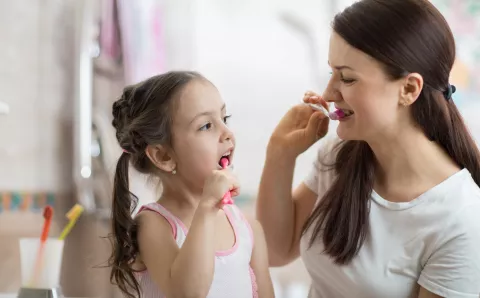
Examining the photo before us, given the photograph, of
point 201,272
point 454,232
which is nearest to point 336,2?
point 454,232

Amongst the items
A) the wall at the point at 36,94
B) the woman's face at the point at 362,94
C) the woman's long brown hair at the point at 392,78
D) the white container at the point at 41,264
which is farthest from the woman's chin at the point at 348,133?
the wall at the point at 36,94

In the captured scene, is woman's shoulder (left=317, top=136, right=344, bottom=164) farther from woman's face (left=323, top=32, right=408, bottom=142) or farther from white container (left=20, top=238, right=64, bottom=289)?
white container (left=20, top=238, right=64, bottom=289)

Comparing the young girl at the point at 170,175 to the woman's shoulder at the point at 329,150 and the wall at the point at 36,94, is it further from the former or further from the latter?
the wall at the point at 36,94

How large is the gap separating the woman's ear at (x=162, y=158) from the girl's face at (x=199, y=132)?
0.04 ft

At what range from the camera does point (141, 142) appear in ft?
3.60

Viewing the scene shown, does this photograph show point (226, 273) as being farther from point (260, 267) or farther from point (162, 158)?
point (162, 158)

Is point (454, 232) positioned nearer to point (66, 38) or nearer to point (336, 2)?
point (336, 2)

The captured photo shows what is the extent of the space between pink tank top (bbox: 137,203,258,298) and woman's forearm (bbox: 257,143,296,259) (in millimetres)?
214

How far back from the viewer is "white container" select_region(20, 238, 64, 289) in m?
1.27

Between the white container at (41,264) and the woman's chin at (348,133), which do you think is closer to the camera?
the woman's chin at (348,133)

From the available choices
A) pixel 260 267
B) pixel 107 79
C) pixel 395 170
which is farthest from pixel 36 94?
pixel 395 170

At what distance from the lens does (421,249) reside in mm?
1155

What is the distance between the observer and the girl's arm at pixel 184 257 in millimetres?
980

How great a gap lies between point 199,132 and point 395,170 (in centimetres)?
38
